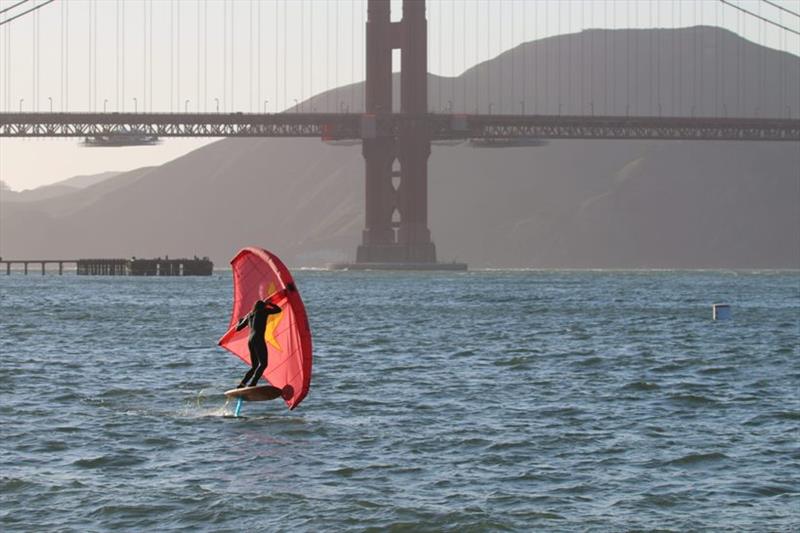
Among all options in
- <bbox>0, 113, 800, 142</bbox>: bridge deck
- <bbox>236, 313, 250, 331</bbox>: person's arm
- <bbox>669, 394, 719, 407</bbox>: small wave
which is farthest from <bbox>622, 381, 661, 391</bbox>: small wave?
<bbox>0, 113, 800, 142</bbox>: bridge deck

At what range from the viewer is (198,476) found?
2453 cm

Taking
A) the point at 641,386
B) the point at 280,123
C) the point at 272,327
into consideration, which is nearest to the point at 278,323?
the point at 272,327

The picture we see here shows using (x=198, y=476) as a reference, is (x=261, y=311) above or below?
above

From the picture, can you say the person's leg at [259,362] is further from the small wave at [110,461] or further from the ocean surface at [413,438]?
the small wave at [110,461]

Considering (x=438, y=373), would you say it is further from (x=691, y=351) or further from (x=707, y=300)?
(x=707, y=300)

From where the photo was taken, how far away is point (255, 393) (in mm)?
29953

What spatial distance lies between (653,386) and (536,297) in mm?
76522

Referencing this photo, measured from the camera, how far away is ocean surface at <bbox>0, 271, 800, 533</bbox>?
72.1 feet

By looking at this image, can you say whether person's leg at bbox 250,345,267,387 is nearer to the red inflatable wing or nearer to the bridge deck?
the red inflatable wing

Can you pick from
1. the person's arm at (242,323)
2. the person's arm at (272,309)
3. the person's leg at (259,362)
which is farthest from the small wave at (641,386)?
the person's arm at (272,309)

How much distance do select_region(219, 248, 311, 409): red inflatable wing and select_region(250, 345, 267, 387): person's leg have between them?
2.00 ft

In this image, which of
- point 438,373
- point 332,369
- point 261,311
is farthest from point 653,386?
point 261,311

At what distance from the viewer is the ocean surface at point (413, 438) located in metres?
22.0

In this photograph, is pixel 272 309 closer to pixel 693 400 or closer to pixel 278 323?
pixel 278 323
